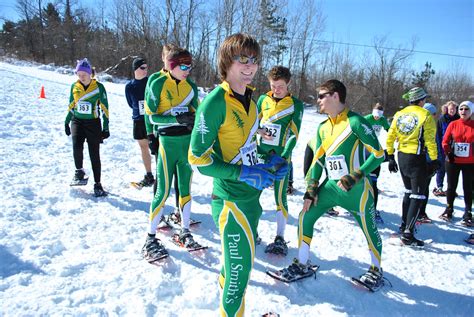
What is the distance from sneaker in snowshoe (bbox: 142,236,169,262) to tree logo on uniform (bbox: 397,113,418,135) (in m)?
4.09

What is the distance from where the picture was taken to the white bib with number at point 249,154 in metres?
2.45

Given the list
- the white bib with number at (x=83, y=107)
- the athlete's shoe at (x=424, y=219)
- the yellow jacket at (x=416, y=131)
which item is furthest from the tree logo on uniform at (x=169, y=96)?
the athlete's shoe at (x=424, y=219)

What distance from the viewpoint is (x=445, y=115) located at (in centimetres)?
748

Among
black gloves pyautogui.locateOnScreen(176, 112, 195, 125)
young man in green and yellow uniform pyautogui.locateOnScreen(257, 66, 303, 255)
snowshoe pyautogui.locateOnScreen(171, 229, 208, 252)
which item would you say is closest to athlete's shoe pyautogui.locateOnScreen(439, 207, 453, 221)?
young man in green and yellow uniform pyautogui.locateOnScreen(257, 66, 303, 255)

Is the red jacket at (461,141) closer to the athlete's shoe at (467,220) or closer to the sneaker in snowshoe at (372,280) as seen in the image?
the athlete's shoe at (467,220)

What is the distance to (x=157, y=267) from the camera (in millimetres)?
3822

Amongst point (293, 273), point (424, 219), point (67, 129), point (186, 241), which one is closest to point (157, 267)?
→ point (186, 241)

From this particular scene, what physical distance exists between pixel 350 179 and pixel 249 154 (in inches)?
54.6

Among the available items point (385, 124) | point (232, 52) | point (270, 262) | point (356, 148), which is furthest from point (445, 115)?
point (232, 52)

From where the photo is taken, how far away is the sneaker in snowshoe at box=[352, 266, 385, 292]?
372 cm

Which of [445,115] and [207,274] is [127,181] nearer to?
[207,274]

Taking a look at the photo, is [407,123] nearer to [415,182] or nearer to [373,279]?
[415,182]

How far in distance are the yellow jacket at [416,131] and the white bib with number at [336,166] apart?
2182mm

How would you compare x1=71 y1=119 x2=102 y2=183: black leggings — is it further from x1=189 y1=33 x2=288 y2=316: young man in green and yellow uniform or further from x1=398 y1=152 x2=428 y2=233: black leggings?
x1=398 y1=152 x2=428 y2=233: black leggings
